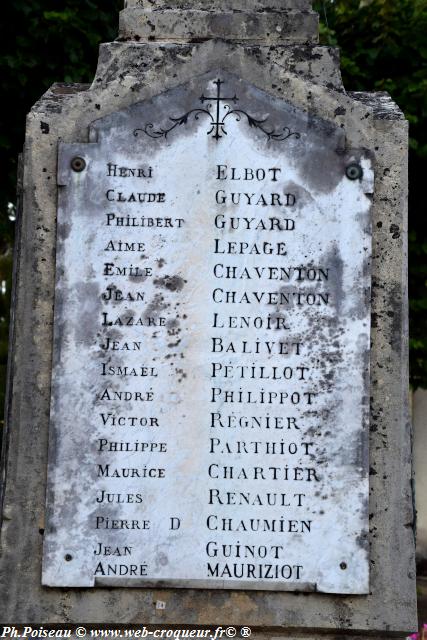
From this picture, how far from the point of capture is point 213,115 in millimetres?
4270

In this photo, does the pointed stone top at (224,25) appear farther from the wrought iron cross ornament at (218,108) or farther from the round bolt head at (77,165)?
the round bolt head at (77,165)

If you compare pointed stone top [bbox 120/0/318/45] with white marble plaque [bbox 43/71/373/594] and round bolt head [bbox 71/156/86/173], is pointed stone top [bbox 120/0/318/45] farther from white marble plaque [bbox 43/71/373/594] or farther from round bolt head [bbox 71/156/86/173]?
round bolt head [bbox 71/156/86/173]

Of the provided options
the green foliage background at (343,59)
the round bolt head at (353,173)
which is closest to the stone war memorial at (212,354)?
the round bolt head at (353,173)

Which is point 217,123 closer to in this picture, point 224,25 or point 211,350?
point 224,25

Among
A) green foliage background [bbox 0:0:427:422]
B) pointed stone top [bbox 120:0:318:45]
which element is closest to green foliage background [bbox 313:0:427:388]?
green foliage background [bbox 0:0:427:422]

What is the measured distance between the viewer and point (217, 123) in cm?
427

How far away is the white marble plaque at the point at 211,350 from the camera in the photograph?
13.5 ft

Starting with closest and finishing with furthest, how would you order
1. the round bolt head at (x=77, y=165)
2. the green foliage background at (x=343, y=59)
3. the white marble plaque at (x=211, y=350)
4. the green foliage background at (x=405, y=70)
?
the white marble plaque at (x=211, y=350)
the round bolt head at (x=77, y=165)
the green foliage background at (x=343, y=59)
the green foliage background at (x=405, y=70)

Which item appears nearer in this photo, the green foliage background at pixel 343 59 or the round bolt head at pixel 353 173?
the round bolt head at pixel 353 173

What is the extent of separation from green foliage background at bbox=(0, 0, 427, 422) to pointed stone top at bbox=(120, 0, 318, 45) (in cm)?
257

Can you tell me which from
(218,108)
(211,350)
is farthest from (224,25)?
(211,350)

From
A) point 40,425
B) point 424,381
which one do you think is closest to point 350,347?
point 40,425

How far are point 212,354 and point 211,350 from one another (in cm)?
1

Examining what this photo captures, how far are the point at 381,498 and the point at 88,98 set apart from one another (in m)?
1.79
